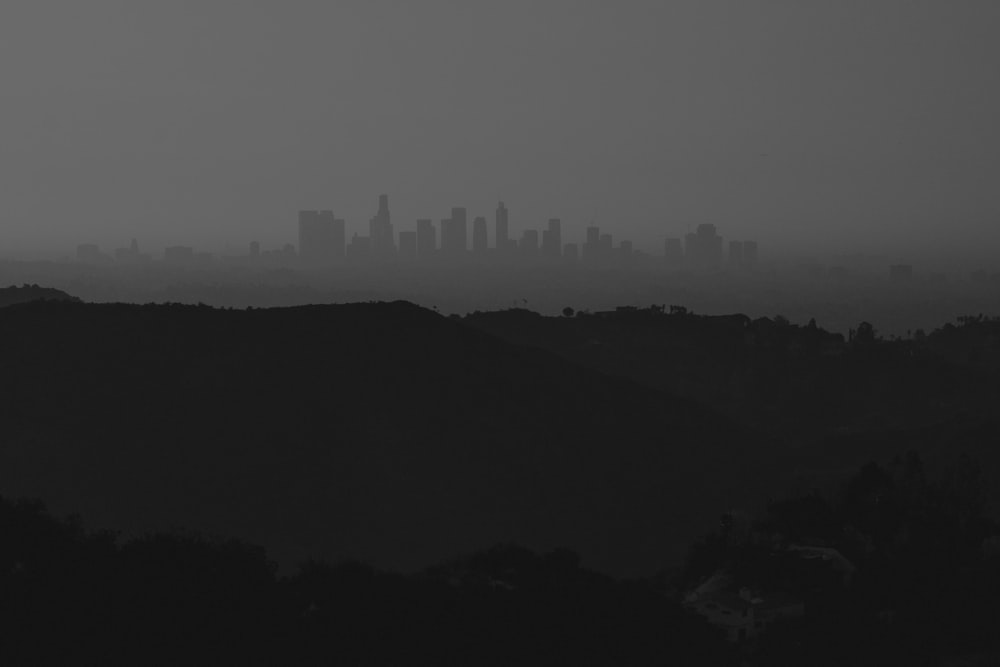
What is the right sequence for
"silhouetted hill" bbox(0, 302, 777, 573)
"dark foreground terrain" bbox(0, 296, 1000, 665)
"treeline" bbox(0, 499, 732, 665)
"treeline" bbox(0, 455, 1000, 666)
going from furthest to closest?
"silhouetted hill" bbox(0, 302, 777, 573), "dark foreground terrain" bbox(0, 296, 1000, 665), "treeline" bbox(0, 455, 1000, 666), "treeline" bbox(0, 499, 732, 665)

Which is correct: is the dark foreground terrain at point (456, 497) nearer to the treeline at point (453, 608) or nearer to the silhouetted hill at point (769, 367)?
the treeline at point (453, 608)

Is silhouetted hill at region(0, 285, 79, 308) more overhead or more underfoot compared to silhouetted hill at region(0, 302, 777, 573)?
more overhead

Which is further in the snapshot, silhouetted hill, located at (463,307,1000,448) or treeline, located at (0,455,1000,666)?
silhouetted hill, located at (463,307,1000,448)

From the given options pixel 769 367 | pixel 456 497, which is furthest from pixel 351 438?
pixel 769 367

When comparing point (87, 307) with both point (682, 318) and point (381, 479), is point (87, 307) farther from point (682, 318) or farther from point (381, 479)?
point (682, 318)

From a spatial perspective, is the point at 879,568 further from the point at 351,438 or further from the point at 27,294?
the point at 27,294

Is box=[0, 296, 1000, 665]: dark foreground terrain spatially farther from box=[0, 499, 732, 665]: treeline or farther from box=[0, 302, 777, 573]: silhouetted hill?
box=[0, 302, 777, 573]: silhouetted hill

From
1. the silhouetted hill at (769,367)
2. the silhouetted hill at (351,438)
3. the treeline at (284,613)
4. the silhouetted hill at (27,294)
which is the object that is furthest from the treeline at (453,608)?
the silhouetted hill at (27,294)

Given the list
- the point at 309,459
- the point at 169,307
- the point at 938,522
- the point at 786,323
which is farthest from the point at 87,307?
the point at 786,323

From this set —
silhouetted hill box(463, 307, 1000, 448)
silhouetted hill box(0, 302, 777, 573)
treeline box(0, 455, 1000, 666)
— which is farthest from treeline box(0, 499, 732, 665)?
silhouetted hill box(463, 307, 1000, 448)
